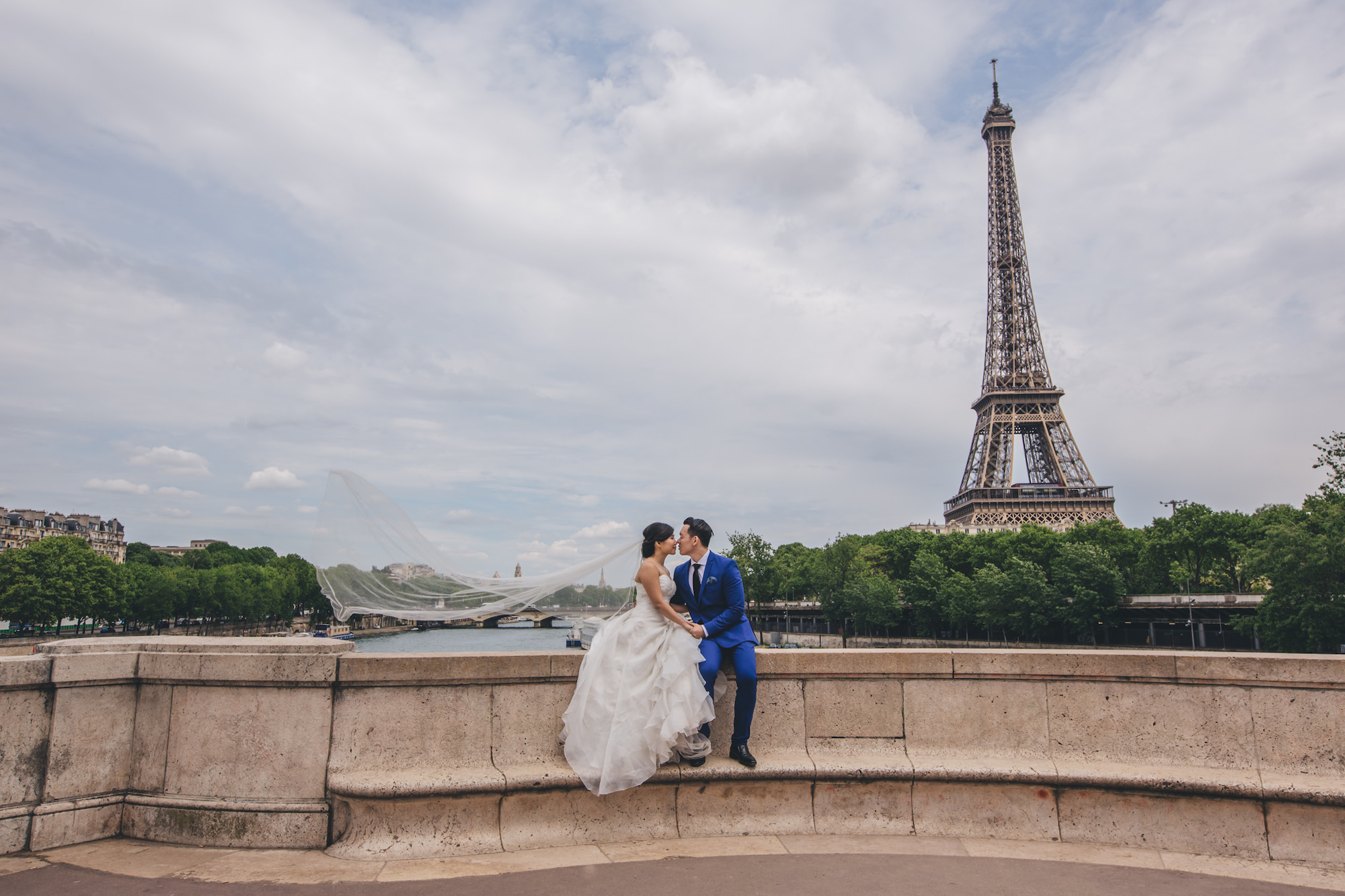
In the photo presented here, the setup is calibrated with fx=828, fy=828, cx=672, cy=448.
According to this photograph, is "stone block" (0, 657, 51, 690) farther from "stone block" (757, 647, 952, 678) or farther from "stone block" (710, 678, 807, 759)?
"stone block" (757, 647, 952, 678)

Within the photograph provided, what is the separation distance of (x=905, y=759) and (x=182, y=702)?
4798mm

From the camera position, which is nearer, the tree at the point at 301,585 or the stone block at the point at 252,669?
the stone block at the point at 252,669

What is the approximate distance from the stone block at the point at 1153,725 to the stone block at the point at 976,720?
143 mm

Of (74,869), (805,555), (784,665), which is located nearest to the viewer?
(74,869)

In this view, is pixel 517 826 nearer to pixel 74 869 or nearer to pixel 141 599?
pixel 74 869

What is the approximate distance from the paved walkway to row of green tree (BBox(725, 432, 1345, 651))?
141 ft

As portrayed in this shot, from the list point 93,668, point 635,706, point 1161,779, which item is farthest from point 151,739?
point 1161,779

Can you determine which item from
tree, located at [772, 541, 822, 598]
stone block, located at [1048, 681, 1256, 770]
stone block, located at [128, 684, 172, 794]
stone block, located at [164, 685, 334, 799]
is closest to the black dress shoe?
stone block, located at [1048, 681, 1256, 770]

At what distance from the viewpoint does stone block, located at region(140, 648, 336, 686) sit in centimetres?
532

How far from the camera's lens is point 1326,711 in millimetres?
5465

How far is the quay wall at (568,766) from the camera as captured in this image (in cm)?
509

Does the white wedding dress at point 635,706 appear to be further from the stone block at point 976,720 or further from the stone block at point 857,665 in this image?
the stone block at point 976,720

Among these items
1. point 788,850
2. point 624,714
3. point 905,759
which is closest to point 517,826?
point 624,714

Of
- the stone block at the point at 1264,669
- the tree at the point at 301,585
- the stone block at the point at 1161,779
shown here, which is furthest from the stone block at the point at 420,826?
the tree at the point at 301,585
